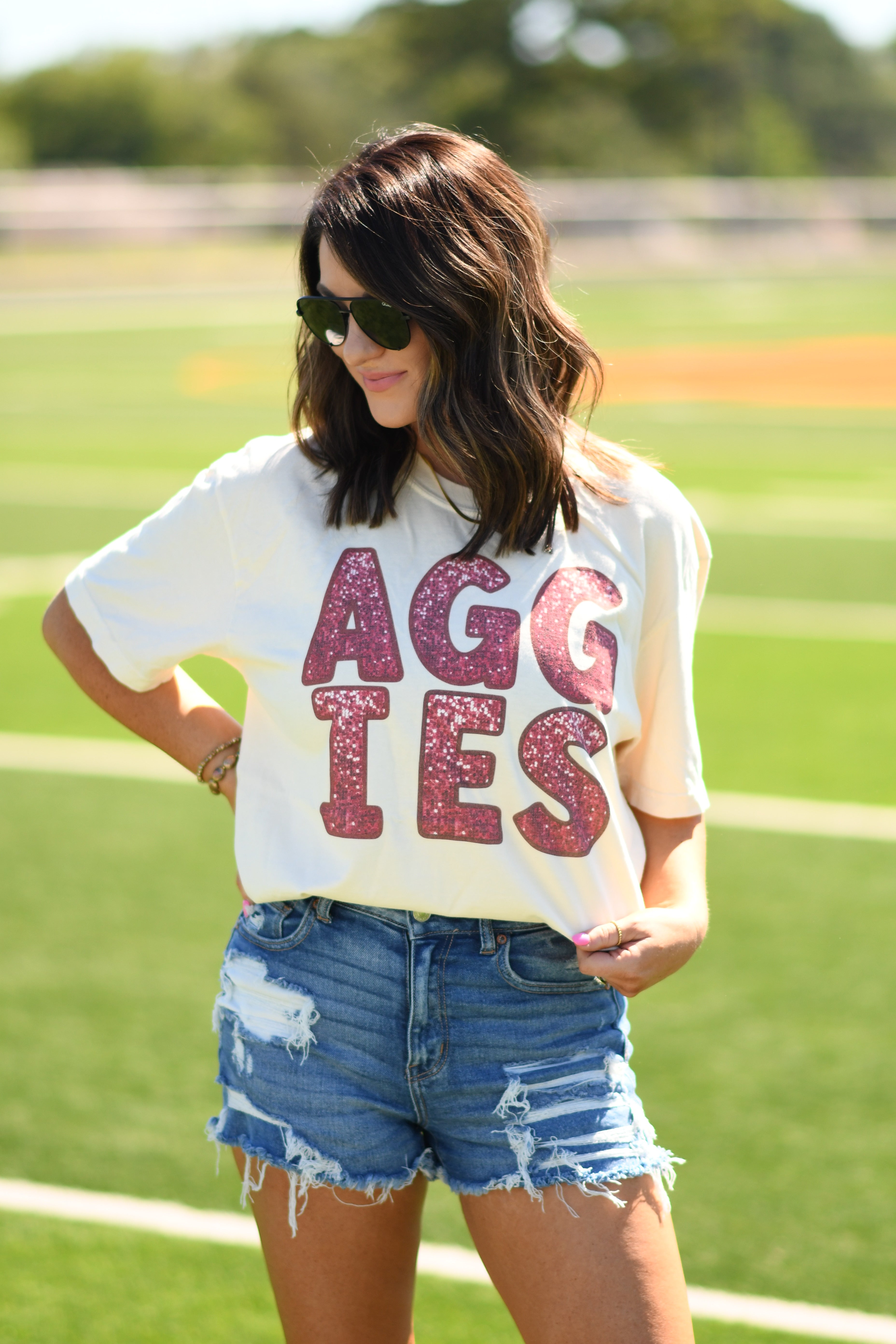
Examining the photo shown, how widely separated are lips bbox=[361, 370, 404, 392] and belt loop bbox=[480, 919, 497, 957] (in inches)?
28.8

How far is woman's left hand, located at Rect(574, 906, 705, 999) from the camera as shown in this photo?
213cm

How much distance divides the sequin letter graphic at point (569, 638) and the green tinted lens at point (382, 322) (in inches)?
14.8

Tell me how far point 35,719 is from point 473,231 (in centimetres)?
612

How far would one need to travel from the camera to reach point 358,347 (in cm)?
221

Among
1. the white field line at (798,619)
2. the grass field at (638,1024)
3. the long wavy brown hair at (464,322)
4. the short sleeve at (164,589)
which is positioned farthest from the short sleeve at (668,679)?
the white field line at (798,619)

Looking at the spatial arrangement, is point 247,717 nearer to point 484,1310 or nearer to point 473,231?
point 473,231

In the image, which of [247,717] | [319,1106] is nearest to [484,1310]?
[319,1106]

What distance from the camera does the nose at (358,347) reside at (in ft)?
7.22

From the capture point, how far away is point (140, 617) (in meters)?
2.33

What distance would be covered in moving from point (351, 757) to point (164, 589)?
0.38 m

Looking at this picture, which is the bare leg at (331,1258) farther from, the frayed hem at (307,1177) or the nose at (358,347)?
the nose at (358,347)

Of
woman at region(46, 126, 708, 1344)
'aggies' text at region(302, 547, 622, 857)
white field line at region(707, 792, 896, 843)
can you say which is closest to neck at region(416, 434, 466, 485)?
woman at region(46, 126, 708, 1344)

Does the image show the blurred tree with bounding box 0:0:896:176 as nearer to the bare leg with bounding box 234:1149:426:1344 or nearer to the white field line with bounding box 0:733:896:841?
the white field line with bounding box 0:733:896:841

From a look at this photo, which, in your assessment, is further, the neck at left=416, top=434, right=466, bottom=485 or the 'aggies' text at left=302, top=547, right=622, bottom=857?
the neck at left=416, top=434, right=466, bottom=485
